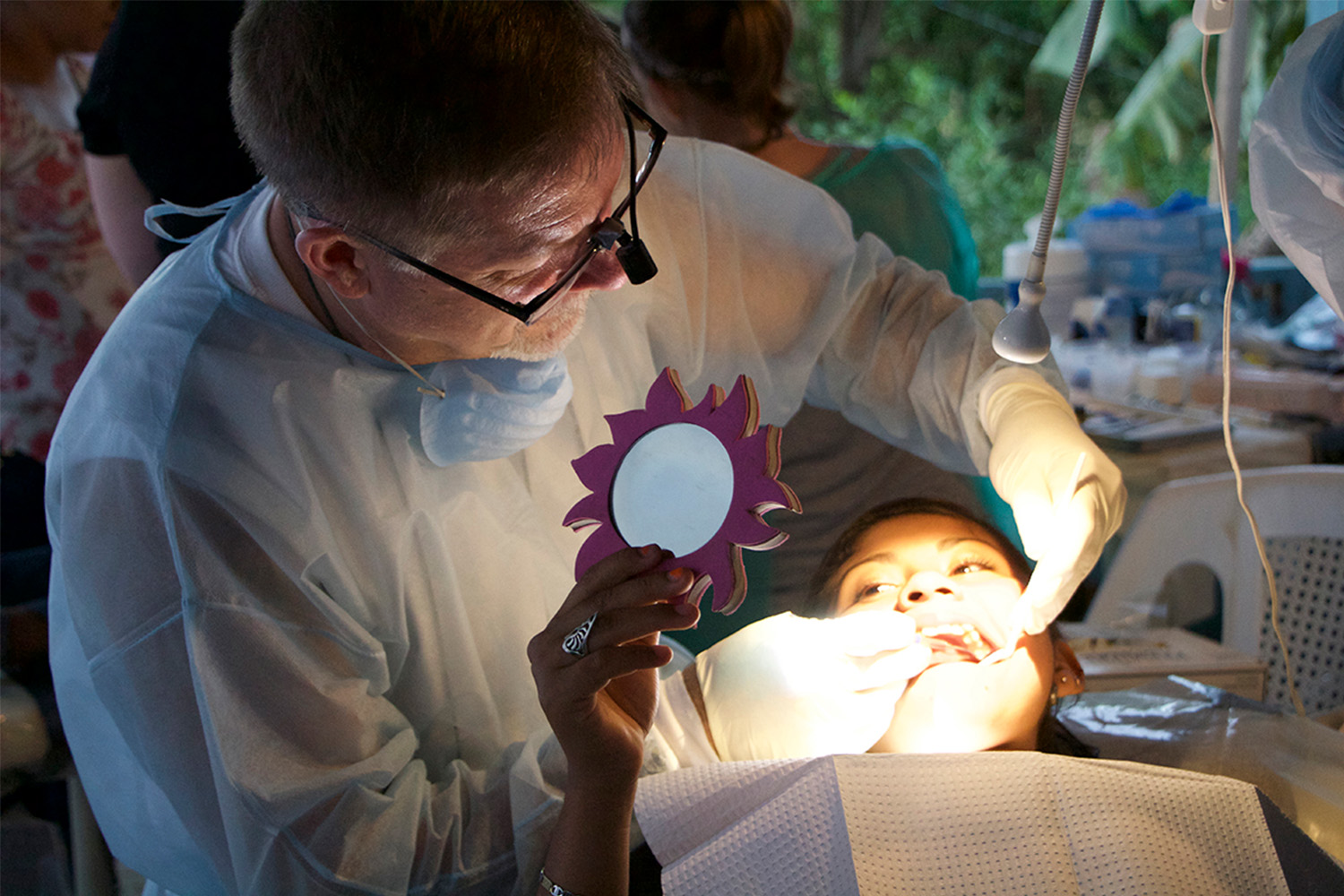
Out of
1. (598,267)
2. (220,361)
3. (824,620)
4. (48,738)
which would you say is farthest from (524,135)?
(48,738)

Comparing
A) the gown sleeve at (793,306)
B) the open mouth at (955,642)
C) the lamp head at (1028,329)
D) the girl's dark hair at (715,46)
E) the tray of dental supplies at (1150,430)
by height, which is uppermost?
Result: the girl's dark hair at (715,46)

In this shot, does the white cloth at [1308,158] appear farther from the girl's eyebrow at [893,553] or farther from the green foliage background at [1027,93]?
the green foliage background at [1027,93]

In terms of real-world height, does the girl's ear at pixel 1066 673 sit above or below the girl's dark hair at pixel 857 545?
below

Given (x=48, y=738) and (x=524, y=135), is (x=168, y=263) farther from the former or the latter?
(x=48, y=738)

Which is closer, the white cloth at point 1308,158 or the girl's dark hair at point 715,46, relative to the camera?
the white cloth at point 1308,158

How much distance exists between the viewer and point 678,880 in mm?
1141

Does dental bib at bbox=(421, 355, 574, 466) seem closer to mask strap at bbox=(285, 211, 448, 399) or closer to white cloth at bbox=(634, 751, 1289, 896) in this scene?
mask strap at bbox=(285, 211, 448, 399)

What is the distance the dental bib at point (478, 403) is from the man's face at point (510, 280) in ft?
0.09

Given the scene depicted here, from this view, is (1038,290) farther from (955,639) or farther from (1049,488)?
(955,639)

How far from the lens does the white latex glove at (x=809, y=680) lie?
1271 mm

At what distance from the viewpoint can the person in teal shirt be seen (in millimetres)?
1573

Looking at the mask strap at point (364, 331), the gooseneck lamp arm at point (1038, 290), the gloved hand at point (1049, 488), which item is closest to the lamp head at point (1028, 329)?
the gooseneck lamp arm at point (1038, 290)

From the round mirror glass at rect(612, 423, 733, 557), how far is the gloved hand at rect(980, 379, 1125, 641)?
506 millimetres

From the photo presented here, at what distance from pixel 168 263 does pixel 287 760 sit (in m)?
0.58
